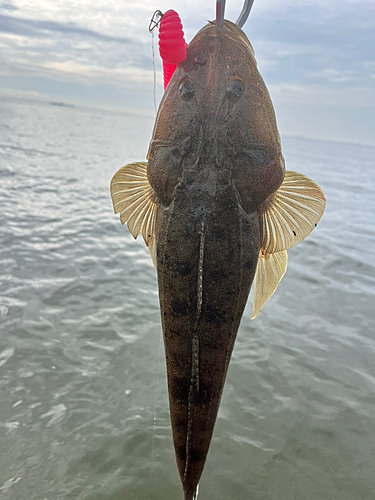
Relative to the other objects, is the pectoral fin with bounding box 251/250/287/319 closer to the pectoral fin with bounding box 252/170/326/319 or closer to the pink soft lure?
the pectoral fin with bounding box 252/170/326/319

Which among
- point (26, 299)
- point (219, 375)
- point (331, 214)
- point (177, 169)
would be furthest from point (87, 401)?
point (331, 214)

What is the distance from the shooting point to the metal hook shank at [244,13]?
185 centimetres

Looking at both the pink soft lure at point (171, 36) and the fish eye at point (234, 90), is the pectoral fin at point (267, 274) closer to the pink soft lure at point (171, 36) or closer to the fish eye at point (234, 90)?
the fish eye at point (234, 90)

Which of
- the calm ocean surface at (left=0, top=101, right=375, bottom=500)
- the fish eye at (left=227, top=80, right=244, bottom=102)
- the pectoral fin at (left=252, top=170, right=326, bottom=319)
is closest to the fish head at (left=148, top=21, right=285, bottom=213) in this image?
the fish eye at (left=227, top=80, right=244, bottom=102)

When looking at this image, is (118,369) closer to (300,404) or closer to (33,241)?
(300,404)

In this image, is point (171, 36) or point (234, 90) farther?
point (234, 90)

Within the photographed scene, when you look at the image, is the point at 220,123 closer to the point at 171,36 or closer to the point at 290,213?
the point at 171,36

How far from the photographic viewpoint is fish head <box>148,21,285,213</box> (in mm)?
1945

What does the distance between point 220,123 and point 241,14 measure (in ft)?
1.76

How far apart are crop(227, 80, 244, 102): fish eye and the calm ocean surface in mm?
3300

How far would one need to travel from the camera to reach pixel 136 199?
2273mm

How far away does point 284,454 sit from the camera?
393 centimetres

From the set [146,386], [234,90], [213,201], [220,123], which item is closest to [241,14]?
[234,90]

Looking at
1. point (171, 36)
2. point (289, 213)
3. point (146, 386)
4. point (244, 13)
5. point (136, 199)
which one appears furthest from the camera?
point (146, 386)
